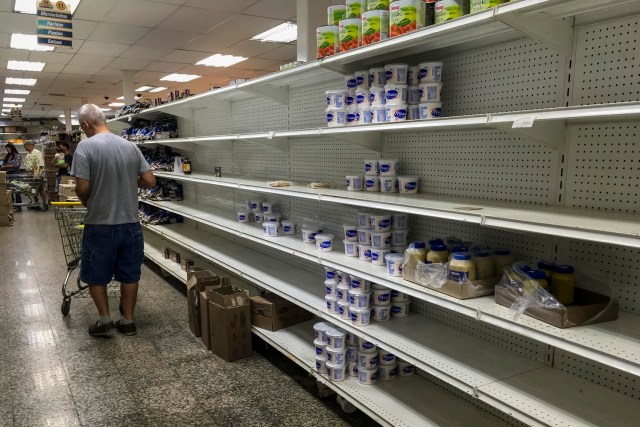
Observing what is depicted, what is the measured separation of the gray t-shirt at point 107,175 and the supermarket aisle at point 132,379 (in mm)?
1058

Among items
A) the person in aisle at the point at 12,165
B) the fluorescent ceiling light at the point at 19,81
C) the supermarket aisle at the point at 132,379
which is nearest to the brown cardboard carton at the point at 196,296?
the supermarket aisle at the point at 132,379

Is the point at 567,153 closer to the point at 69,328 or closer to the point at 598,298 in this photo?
the point at 598,298

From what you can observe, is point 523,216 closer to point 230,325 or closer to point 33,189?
point 230,325

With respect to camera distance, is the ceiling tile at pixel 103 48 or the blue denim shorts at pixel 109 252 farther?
the ceiling tile at pixel 103 48

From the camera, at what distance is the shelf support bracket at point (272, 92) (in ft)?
11.7

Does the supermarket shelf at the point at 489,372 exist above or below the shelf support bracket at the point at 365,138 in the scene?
below

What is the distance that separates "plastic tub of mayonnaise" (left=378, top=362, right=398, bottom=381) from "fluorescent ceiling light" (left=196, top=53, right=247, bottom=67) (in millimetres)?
7877

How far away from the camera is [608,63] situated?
5.97 feet

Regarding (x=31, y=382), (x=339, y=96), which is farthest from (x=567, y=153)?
(x=31, y=382)

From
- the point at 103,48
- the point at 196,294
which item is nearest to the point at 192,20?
the point at 103,48

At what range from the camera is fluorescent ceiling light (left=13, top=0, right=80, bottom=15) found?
18.5 feet

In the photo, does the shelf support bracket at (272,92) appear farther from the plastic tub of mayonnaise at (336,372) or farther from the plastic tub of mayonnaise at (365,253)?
the plastic tub of mayonnaise at (336,372)

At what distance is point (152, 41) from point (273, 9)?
8.66ft

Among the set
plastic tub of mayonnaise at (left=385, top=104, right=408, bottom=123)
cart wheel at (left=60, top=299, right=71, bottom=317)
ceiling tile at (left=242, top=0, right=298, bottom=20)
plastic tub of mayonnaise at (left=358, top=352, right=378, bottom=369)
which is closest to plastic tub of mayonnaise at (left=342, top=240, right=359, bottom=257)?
plastic tub of mayonnaise at (left=358, top=352, right=378, bottom=369)
